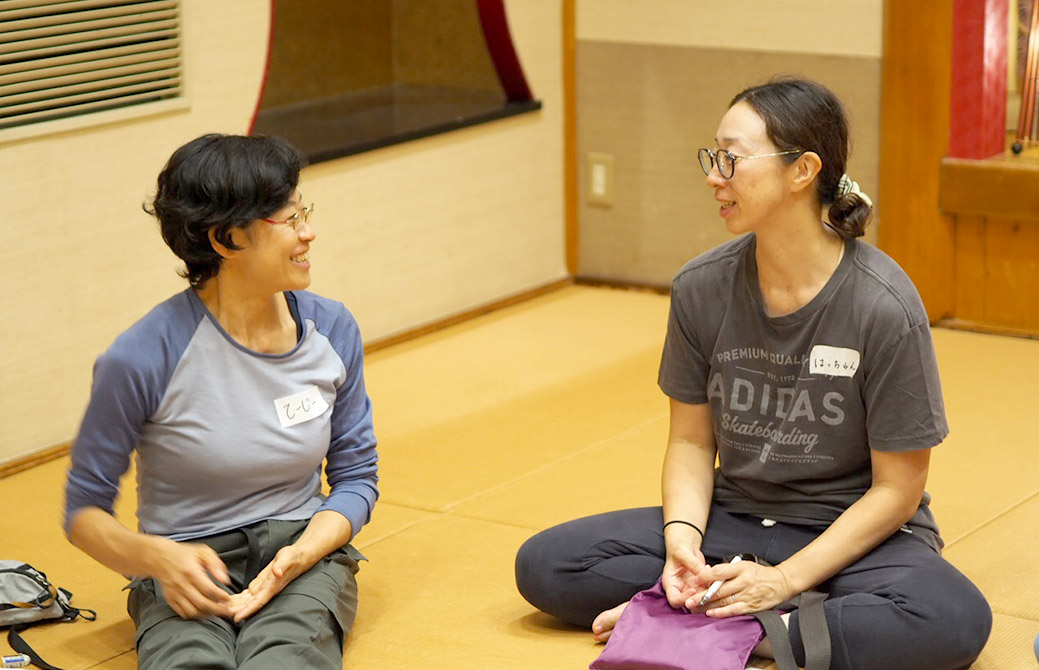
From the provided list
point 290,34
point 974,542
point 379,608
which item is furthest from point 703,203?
point 379,608

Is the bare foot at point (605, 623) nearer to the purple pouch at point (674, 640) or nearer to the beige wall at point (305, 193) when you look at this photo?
the purple pouch at point (674, 640)

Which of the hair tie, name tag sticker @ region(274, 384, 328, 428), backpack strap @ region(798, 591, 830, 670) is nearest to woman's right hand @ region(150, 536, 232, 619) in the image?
name tag sticker @ region(274, 384, 328, 428)

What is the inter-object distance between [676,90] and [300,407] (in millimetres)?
2593

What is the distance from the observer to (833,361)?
212 cm

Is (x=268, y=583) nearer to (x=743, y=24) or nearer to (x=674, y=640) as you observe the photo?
(x=674, y=640)

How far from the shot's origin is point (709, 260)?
7.47 feet

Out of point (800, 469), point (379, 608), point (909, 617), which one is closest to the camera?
point (909, 617)

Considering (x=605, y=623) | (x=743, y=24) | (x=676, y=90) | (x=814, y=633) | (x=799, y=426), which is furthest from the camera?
(x=676, y=90)

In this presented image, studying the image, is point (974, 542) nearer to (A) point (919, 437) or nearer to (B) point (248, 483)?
(A) point (919, 437)

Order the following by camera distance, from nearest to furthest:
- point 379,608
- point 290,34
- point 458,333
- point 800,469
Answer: point 800,469 < point 379,608 < point 458,333 < point 290,34

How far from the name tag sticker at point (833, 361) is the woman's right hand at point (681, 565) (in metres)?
0.31

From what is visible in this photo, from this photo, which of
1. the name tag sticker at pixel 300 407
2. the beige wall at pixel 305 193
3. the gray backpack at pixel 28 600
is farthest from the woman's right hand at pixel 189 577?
the beige wall at pixel 305 193

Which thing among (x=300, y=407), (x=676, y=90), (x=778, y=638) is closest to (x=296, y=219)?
(x=300, y=407)

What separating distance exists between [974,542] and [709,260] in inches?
32.7
